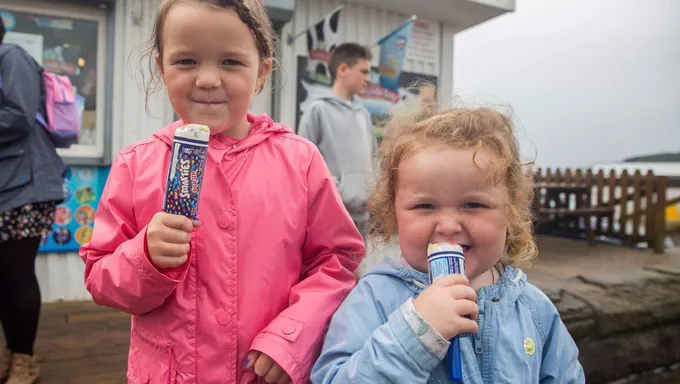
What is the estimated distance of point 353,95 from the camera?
4.14 meters

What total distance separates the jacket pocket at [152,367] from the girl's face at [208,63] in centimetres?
54

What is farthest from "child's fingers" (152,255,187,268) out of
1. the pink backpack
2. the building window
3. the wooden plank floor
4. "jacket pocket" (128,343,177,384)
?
the building window

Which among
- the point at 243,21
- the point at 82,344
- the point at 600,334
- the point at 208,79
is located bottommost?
the point at 82,344

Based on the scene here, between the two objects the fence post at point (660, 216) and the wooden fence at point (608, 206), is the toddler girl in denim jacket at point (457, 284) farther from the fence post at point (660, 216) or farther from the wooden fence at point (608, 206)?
the fence post at point (660, 216)

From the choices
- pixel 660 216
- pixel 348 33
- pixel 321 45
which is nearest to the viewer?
pixel 321 45

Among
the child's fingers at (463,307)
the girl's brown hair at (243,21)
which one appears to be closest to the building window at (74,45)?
the girl's brown hair at (243,21)

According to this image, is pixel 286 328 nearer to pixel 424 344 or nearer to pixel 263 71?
pixel 424 344

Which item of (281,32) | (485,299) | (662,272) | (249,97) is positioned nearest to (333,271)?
(485,299)

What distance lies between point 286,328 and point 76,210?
415 centimetres

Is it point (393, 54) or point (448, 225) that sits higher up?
point (393, 54)

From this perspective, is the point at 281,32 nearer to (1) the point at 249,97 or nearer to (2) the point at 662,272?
(2) the point at 662,272

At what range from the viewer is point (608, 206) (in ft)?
27.9

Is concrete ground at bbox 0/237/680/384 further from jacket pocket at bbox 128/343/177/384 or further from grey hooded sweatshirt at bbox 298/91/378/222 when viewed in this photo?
jacket pocket at bbox 128/343/177/384

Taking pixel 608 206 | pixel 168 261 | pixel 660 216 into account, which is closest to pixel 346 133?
pixel 168 261
